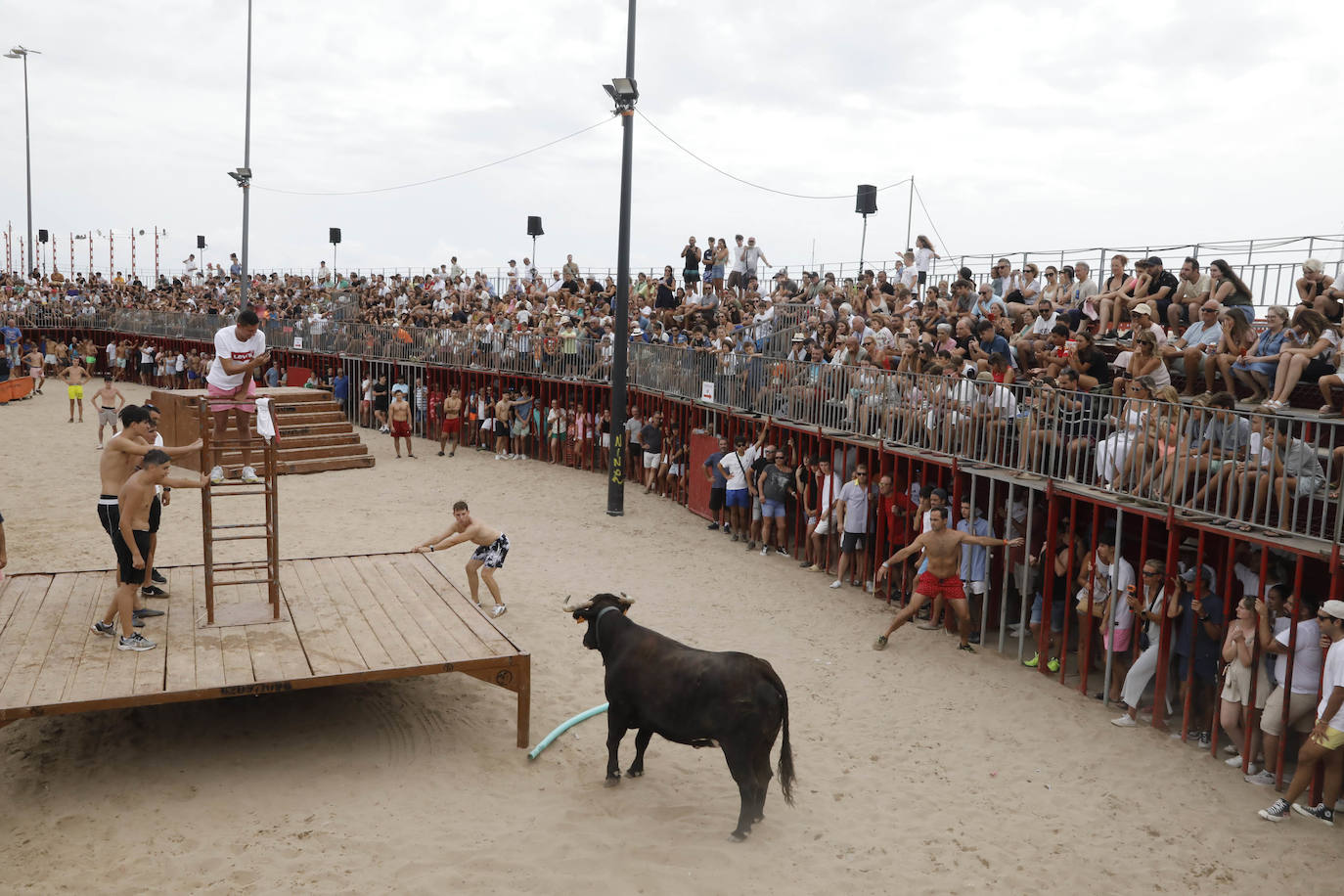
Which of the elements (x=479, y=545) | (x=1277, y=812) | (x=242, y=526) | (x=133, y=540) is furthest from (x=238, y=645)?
(x=1277, y=812)

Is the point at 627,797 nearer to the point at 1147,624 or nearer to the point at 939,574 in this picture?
the point at 939,574

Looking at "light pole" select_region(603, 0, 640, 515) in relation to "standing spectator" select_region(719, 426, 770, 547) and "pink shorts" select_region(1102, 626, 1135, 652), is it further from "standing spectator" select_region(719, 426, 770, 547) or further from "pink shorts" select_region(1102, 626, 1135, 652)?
"pink shorts" select_region(1102, 626, 1135, 652)

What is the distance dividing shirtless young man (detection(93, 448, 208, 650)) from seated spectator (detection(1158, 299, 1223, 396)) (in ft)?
34.7

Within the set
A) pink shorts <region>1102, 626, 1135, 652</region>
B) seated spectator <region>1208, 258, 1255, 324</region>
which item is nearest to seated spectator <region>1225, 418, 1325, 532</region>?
pink shorts <region>1102, 626, 1135, 652</region>

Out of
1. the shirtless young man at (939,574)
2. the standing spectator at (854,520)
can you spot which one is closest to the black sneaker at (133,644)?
the shirtless young man at (939,574)

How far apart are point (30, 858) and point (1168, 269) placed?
15.5 m

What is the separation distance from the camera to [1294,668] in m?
8.63

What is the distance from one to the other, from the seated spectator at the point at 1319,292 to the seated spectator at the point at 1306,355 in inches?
8.7

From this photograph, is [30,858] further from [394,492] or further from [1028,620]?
[394,492]

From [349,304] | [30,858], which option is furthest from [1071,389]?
[349,304]

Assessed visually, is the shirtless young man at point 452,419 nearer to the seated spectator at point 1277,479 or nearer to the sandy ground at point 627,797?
the sandy ground at point 627,797

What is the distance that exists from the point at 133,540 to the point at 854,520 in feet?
30.7

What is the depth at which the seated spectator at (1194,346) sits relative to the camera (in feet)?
38.7

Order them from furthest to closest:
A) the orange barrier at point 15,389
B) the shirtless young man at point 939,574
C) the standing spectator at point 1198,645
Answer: the orange barrier at point 15,389, the shirtless young man at point 939,574, the standing spectator at point 1198,645
